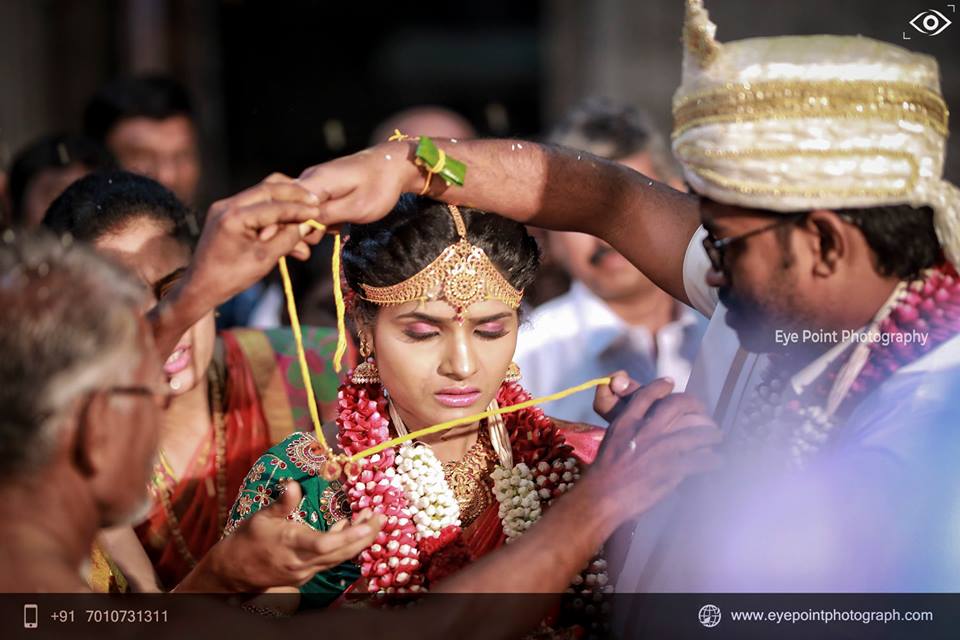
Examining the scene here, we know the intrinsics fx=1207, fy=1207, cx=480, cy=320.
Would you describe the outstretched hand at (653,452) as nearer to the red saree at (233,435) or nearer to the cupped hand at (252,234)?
the cupped hand at (252,234)

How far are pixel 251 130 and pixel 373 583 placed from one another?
7707 mm

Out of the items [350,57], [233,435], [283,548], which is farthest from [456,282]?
[350,57]

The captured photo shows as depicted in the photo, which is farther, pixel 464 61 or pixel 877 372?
pixel 464 61

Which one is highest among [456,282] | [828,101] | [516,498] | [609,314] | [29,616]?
[828,101]

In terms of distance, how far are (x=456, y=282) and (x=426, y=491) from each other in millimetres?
536

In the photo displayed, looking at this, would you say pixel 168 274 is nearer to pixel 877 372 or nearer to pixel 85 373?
pixel 85 373

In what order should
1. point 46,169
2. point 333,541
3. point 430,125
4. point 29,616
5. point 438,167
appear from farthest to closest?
point 430,125 < point 46,169 < point 438,167 < point 333,541 < point 29,616

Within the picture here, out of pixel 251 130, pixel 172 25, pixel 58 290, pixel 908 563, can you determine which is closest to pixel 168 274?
pixel 58 290

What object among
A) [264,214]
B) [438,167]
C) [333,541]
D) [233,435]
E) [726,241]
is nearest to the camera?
[333,541]

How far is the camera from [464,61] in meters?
10.4

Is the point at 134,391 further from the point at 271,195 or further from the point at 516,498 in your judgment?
the point at 516,498

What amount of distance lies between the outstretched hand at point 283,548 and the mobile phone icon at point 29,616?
0.54 m

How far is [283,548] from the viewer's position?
2.41 meters

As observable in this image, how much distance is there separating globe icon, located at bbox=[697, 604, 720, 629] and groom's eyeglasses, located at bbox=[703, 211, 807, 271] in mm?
740
